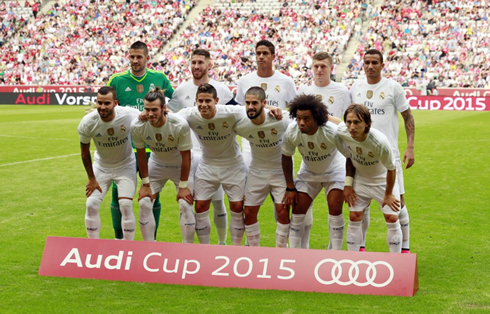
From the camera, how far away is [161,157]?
293 inches

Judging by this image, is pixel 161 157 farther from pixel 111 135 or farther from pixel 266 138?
pixel 266 138

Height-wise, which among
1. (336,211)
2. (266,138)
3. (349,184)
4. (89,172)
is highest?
(266,138)

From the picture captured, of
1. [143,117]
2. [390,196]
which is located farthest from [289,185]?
[143,117]

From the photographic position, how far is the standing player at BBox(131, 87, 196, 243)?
276 inches

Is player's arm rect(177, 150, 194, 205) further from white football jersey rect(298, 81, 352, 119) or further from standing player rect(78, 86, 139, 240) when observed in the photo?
white football jersey rect(298, 81, 352, 119)

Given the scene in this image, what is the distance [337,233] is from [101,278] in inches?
99.8

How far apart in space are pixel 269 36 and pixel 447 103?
45.5 feet

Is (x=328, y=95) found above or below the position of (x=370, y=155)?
above

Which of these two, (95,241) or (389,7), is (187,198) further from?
(389,7)

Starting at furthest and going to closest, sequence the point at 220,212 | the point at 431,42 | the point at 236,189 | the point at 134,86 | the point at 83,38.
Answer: the point at 83,38 → the point at 431,42 → the point at 134,86 → the point at 220,212 → the point at 236,189

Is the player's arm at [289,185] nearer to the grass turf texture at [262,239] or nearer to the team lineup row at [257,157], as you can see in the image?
the team lineup row at [257,157]

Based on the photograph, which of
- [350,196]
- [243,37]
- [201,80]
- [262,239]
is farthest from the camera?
[243,37]

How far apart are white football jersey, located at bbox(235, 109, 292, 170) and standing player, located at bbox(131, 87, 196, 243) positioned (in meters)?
0.64

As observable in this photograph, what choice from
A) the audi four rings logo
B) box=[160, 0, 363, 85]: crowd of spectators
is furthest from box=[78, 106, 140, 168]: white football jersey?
box=[160, 0, 363, 85]: crowd of spectators
